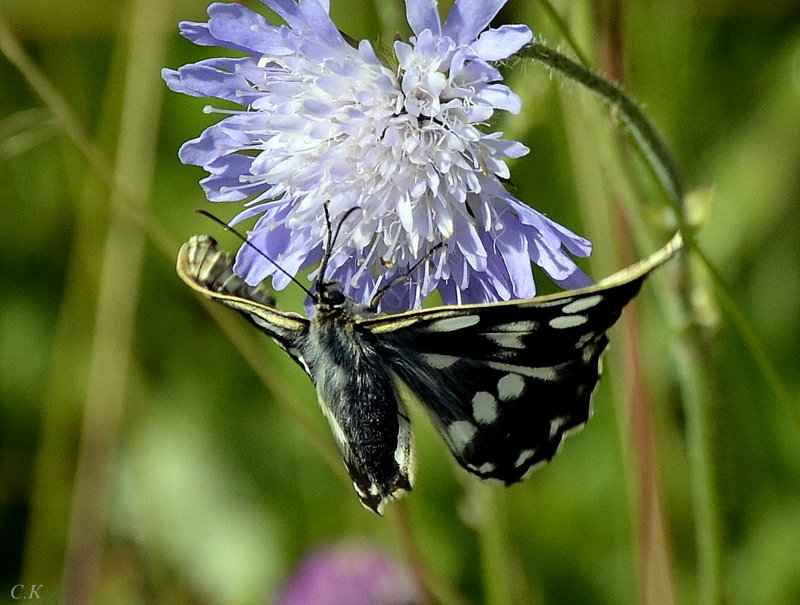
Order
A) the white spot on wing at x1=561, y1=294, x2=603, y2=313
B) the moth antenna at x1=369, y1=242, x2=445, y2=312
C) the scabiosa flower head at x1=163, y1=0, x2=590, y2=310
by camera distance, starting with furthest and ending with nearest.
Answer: the moth antenna at x1=369, y1=242, x2=445, y2=312 → the scabiosa flower head at x1=163, y1=0, x2=590, y2=310 → the white spot on wing at x1=561, y1=294, x2=603, y2=313

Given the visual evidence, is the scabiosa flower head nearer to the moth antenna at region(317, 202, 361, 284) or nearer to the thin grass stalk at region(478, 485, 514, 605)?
the moth antenna at region(317, 202, 361, 284)

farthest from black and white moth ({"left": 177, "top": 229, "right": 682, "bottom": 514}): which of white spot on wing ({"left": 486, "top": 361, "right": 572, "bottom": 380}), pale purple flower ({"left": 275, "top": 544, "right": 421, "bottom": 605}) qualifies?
pale purple flower ({"left": 275, "top": 544, "right": 421, "bottom": 605})

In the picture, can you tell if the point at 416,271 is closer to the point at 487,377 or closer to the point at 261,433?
the point at 487,377

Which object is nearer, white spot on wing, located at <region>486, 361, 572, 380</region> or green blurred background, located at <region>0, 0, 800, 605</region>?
white spot on wing, located at <region>486, 361, 572, 380</region>

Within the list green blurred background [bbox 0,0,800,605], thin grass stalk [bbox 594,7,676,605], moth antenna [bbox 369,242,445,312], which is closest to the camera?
moth antenna [bbox 369,242,445,312]

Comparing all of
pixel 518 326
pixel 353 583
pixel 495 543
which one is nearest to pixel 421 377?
pixel 518 326

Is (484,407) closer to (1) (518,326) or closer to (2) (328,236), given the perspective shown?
(1) (518,326)
